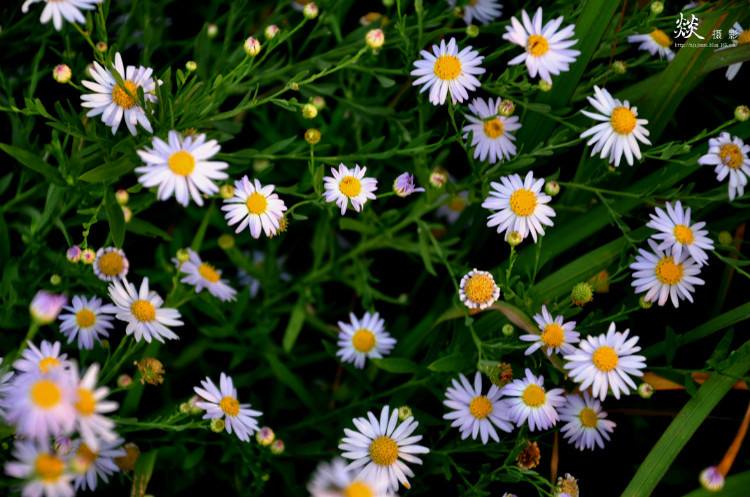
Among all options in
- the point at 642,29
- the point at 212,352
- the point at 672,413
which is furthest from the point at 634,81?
the point at 212,352

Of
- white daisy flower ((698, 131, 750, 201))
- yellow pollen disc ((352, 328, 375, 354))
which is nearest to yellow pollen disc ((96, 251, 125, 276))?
yellow pollen disc ((352, 328, 375, 354))

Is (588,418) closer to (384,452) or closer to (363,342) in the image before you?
(384,452)

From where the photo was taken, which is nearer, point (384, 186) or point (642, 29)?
point (642, 29)

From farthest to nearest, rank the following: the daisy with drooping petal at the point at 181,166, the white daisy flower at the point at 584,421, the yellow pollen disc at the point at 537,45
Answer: the white daisy flower at the point at 584,421 → the yellow pollen disc at the point at 537,45 → the daisy with drooping petal at the point at 181,166

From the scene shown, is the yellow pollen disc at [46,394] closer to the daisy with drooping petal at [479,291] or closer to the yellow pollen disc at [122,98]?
the yellow pollen disc at [122,98]

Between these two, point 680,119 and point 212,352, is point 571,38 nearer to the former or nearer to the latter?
point 680,119

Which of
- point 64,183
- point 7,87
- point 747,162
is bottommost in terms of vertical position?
point 64,183

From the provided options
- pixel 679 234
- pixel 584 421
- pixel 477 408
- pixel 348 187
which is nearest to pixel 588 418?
pixel 584 421

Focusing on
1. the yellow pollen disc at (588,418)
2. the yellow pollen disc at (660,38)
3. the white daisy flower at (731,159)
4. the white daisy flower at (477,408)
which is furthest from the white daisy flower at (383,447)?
the yellow pollen disc at (660,38)
